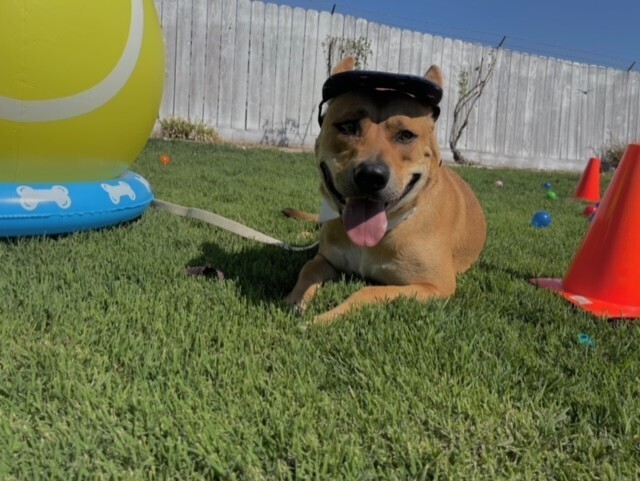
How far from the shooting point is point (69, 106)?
3.00 meters

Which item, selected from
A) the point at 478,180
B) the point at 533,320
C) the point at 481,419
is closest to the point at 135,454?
the point at 481,419

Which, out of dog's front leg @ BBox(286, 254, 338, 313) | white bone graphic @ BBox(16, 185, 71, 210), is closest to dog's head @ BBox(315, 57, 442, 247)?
dog's front leg @ BBox(286, 254, 338, 313)

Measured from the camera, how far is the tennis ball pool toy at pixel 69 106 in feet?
9.25

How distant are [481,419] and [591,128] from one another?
14321 mm

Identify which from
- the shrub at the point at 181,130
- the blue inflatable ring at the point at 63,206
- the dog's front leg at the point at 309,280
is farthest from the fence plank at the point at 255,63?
the dog's front leg at the point at 309,280

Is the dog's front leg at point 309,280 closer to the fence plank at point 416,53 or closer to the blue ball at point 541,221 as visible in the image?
the blue ball at point 541,221

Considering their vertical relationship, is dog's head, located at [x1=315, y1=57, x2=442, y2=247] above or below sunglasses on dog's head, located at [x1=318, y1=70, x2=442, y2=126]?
below

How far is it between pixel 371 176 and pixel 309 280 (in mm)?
593

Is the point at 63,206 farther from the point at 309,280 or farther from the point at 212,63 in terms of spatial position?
the point at 212,63

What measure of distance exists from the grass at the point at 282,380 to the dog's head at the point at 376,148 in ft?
1.23

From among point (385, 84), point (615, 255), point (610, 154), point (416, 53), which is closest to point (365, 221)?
point (385, 84)

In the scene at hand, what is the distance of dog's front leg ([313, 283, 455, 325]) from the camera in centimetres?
220

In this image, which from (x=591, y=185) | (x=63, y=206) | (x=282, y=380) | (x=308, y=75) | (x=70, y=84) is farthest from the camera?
(x=308, y=75)

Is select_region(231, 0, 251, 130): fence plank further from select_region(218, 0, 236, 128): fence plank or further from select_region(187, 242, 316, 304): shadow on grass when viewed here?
select_region(187, 242, 316, 304): shadow on grass
